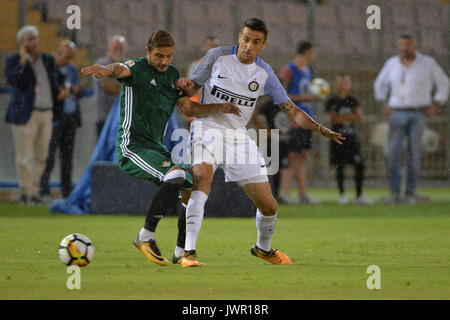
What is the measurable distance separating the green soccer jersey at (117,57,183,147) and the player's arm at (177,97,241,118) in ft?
0.40

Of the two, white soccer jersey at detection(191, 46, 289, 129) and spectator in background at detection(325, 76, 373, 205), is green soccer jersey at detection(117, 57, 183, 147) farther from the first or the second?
spectator in background at detection(325, 76, 373, 205)

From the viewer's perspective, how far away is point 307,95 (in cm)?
1259

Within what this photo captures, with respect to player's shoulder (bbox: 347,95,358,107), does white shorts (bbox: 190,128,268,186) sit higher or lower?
lower

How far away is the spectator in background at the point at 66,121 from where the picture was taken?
12.7 metres

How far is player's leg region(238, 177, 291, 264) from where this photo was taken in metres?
6.63

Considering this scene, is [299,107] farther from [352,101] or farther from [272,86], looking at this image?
[272,86]

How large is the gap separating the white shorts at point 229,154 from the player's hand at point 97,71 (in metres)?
0.83

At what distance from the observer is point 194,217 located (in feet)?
20.7

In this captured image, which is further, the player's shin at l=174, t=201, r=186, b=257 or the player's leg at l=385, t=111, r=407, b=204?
the player's leg at l=385, t=111, r=407, b=204

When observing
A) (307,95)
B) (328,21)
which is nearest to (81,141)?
(307,95)

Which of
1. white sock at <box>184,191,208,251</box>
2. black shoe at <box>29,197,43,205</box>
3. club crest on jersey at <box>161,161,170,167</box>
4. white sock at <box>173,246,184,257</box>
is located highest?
club crest on jersey at <box>161,161,170,167</box>

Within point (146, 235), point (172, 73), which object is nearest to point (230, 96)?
point (172, 73)

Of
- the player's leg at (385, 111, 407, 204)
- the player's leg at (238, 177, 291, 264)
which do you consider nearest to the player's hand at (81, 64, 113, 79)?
the player's leg at (238, 177, 291, 264)

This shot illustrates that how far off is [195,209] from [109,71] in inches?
45.2
